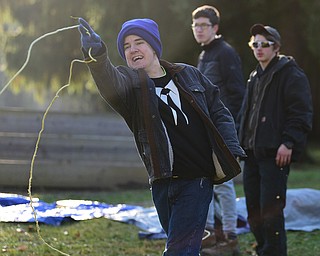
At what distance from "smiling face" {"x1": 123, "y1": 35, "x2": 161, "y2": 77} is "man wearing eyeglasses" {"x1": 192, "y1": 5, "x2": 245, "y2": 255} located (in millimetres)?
2234

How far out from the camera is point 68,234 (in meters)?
6.51

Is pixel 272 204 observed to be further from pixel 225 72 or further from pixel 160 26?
pixel 160 26

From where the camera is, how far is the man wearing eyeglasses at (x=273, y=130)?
4.97 meters

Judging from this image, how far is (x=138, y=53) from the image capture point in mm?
3541

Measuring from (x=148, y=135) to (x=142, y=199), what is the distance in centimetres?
583

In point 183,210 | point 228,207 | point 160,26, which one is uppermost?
point 160,26

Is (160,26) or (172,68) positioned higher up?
(160,26)

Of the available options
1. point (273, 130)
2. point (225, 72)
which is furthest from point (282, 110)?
point (225, 72)

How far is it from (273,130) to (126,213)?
120 inches

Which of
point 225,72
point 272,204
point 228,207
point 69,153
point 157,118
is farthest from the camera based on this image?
point 69,153

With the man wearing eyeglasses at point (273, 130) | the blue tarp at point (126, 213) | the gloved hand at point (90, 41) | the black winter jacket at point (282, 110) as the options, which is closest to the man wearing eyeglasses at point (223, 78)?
the man wearing eyeglasses at point (273, 130)

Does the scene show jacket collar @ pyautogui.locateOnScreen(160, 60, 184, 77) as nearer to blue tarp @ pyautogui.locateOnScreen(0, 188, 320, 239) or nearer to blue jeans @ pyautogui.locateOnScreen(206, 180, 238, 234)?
blue jeans @ pyautogui.locateOnScreen(206, 180, 238, 234)

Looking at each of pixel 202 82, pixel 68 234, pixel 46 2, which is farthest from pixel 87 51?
pixel 46 2

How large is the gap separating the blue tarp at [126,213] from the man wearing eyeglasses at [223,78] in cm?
90
